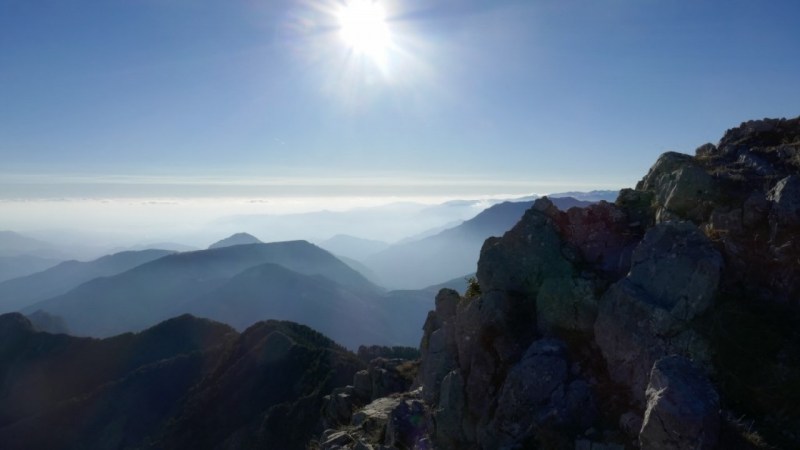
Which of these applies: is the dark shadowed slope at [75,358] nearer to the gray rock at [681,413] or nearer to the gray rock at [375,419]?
the gray rock at [375,419]

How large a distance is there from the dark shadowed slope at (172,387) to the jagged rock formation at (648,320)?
6234 cm

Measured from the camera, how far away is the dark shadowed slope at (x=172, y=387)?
101875mm

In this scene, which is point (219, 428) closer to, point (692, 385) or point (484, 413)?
point (484, 413)

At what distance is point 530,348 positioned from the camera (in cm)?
2133

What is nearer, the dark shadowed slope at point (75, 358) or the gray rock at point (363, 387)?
the gray rock at point (363, 387)

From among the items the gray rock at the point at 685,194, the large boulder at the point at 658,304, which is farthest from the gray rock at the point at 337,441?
the gray rock at the point at 685,194

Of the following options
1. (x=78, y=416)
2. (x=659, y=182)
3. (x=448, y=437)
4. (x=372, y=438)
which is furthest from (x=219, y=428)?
(x=659, y=182)

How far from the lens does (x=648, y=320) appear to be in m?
18.4

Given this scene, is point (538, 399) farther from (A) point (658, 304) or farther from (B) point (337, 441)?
(B) point (337, 441)

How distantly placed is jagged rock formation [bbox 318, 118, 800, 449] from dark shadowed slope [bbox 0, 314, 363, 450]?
62342mm

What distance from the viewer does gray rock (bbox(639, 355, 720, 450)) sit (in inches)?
521

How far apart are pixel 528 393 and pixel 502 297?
19.2 ft

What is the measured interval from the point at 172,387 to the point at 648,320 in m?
154

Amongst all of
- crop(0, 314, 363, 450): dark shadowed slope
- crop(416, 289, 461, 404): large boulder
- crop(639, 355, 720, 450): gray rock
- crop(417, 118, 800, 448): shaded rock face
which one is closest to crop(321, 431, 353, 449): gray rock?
crop(416, 289, 461, 404): large boulder
